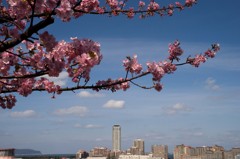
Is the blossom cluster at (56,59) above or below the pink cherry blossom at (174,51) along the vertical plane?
below

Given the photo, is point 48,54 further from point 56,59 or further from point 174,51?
point 174,51

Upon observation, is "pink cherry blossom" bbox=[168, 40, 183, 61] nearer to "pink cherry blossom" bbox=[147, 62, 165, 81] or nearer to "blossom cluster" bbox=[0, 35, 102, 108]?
"pink cherry blossom" bbox=[147, 62, 165, 81]

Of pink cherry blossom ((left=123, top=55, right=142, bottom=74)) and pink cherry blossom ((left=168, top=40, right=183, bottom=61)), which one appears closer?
pink cherry blossom ((left=123, top=55, right=142, bottom=74))

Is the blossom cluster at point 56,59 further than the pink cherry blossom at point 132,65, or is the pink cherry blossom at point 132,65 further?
the pink cherry blossom at point 132,65

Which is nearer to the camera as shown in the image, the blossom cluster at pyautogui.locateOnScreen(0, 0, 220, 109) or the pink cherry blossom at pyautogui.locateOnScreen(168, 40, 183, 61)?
the blossom cluster at pyautogui.locateOnScreen(0, 0, 220, 109)

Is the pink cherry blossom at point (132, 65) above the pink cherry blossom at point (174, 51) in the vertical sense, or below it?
below

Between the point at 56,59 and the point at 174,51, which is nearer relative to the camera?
the point at 56,59

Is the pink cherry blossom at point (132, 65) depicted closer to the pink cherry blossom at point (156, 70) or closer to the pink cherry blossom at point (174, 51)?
the pink cherry blossom at point (156, 70)

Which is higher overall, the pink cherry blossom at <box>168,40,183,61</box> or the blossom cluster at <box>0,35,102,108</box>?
the pink cherry blossom at <box>168,40,183,61</box>

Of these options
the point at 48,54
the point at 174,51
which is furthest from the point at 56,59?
the point at 174,51

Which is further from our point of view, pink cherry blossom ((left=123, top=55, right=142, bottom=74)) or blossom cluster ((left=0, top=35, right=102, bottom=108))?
pink cherry blossom ((left=123, top=55, right=142, bottom=74))

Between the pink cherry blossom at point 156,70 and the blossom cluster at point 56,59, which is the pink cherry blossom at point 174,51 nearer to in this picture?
the pink cherry blossom at point 156,70

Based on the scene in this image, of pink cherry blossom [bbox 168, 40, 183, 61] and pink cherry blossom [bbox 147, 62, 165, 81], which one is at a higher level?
pink cherry blossom [bbox 168, 40, 183, 61]

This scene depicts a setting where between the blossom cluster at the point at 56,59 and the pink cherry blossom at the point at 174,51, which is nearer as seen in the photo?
the blossom cluster at the point at 56,59
